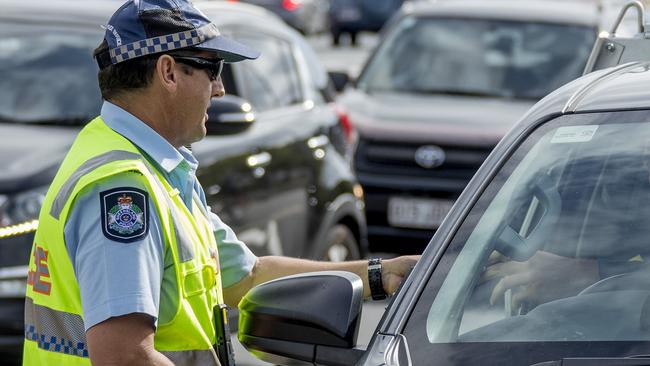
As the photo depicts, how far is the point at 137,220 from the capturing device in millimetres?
2781

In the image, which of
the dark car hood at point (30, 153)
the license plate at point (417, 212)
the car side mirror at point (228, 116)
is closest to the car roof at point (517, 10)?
the license plate at point (417, 212)

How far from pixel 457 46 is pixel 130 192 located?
746 cm

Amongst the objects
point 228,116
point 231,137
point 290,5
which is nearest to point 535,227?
point 228,116

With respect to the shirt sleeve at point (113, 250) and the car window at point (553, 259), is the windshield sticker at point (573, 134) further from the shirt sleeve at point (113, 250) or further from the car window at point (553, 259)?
the shirt sleeve at point (113, 250)

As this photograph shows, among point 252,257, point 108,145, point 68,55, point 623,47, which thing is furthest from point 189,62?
point 68,55

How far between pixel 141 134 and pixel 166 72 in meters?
0.14

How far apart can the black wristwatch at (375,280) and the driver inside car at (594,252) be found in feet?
1.64

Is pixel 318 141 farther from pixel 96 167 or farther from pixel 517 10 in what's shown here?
pixel 96 167

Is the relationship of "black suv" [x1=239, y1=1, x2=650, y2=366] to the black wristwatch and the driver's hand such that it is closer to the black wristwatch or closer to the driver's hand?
the driver's hand

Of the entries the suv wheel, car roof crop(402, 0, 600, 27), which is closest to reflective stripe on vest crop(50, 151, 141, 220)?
the suv wheel

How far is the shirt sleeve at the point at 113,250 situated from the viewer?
2.75 meters

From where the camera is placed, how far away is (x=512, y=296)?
Result: 10.2 feet

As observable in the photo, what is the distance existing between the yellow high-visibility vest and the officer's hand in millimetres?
688

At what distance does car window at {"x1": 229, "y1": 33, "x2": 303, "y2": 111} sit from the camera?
7016mm
